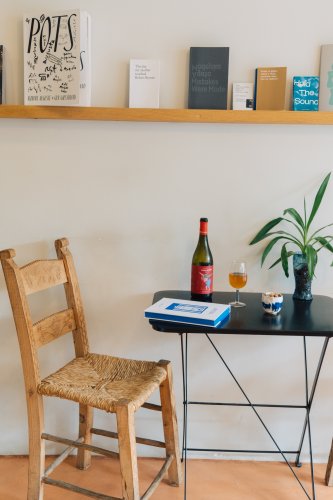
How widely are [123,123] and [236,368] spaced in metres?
1.16

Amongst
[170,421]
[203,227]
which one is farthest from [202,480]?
[203,227]

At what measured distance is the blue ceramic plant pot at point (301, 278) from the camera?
193 cm

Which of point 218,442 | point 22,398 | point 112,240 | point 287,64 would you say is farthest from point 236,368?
point 287,64

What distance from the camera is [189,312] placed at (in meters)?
1.68

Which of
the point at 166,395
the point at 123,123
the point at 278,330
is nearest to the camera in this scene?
the point at 278,330

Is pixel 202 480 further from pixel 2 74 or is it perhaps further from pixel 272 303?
pixel 2 74

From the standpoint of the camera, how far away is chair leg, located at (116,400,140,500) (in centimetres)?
159

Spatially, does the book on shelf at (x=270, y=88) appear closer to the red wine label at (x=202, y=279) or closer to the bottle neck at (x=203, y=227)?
the bottle neck at (x=203, y=227)

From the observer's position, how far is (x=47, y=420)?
7.32 ft

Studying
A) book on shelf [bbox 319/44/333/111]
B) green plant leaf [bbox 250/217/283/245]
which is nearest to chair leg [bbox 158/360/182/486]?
green plant leaf [bbox 250/217/283/245]

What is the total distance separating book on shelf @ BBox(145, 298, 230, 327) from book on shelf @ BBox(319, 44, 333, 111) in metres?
0.91

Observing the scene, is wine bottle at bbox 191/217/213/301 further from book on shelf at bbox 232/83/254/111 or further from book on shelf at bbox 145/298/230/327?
book on shelf at bbox 232/83/254/111

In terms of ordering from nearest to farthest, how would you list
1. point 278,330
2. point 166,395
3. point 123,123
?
point 278,330 → point 166,395 → point 123,123

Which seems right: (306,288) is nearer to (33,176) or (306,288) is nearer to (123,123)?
(123,123)
